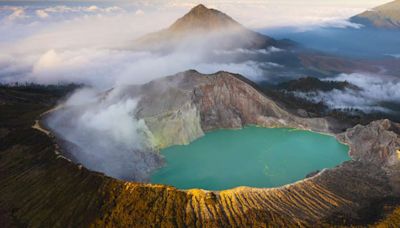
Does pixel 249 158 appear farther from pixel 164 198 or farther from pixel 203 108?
pixel 164 198

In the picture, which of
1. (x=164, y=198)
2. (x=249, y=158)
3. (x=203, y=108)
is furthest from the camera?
(x=203, y=108)

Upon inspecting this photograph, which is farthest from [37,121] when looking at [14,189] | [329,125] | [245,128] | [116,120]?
[329,125]

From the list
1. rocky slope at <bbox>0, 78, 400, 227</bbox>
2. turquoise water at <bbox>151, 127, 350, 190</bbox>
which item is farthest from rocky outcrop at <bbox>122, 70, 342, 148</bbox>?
rocky slope at <bbox>0, 78, 400, 227</bbox>

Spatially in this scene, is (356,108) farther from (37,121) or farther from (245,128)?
(37,121)

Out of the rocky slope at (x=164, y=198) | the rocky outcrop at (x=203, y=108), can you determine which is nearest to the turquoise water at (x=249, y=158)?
the rocky outcrop at (x=203, y=108)

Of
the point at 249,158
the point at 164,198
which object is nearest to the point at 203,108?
the point at 249,158

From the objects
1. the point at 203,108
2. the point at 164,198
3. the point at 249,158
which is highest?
the point at 203,108

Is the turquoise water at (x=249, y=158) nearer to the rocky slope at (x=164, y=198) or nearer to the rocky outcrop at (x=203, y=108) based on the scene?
the rocky outcrop at (x=203, y=108)

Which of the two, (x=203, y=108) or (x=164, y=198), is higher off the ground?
(x=203, y=108)
